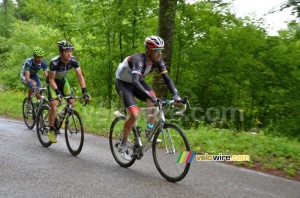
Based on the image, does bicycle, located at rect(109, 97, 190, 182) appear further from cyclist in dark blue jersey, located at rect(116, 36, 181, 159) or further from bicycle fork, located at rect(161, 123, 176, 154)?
cyclist in dark blue jersey, located at rect(116, 36, 181, 159)

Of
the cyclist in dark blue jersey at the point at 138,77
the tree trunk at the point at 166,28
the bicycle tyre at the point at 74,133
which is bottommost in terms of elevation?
the bicycle tyre at the point at 74,133

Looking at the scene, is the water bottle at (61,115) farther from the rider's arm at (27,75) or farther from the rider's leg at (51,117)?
the rider's arm at (27,75)

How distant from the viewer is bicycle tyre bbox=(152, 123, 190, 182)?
4.96 metres

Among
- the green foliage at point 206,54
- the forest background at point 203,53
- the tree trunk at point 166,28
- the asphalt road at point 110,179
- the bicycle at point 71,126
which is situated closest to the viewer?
the asphalt road at point 110,179

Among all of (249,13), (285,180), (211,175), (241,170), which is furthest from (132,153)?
(249,13)

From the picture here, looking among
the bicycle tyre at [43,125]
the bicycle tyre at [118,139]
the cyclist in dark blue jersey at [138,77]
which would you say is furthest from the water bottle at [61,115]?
the cyclist in dark blue jersey at [138,77]

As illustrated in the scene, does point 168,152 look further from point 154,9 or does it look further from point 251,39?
point 154,9

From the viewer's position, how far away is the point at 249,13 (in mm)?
11352

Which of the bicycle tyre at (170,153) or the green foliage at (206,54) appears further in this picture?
the green foliage at (206,54)

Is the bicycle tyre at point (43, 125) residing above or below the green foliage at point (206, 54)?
below

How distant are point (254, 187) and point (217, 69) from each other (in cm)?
748

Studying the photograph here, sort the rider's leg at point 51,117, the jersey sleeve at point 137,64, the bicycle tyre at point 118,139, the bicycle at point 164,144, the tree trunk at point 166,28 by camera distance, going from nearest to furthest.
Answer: the bicycle at point 164,144, the jersey sleeve at point 137,64, the bicycle tyre at point 118,139, the rider's leg at point 51,117, the tree trunk at point 166,28

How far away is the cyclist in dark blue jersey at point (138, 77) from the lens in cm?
514

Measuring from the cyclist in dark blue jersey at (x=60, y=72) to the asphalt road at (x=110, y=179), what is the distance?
3.12ft
